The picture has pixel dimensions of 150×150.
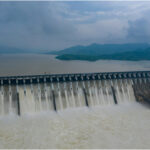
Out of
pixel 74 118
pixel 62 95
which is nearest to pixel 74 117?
pixel 74 118

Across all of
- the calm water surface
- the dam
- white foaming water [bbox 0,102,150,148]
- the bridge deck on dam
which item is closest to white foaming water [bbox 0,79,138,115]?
the dam

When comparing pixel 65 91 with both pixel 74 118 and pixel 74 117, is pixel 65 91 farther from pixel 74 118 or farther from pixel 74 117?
pixel 74 118

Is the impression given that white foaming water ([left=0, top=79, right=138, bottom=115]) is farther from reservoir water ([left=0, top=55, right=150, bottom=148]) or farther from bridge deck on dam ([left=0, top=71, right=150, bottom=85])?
bridge deck on dam ([left=0, top=71, right=150, bottom=85])

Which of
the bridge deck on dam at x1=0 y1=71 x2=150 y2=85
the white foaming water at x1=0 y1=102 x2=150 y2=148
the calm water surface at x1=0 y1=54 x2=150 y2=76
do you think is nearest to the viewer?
the white foaming water at x1=0 y1=102 x2=150 y2=148

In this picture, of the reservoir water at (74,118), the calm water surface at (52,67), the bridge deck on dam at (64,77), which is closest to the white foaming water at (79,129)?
the reservoir water at (74,118)

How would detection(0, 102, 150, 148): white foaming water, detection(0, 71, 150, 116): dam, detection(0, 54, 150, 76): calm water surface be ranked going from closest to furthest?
detection(0, 102, 150, 148): white foaming water
detection(0, 71, 150, 116): dam
detection(0, 54, 150, 76): calm water surface

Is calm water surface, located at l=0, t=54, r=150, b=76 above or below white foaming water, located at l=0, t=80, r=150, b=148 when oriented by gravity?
above

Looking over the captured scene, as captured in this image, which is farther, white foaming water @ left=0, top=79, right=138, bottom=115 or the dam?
the dam

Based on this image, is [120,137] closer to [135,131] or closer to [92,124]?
[135,131]
